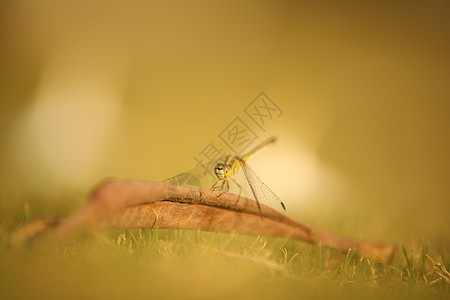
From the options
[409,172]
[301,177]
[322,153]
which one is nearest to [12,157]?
[301,177]

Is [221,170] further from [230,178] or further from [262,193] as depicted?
[262,193]

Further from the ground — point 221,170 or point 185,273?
point 221,170

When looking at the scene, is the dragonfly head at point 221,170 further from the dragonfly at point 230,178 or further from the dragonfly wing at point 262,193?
the dragonfly wing at point 262,193

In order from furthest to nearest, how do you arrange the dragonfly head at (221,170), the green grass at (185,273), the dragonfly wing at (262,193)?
the dragonfly head at (221,170) → the dragonfly wing at (262,193) → the green grass at (185,273)

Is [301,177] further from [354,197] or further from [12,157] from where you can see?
[12,157]

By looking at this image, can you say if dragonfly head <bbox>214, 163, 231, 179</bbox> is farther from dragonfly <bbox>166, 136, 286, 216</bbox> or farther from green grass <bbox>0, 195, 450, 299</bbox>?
green grass <bbox>0, 195, 450, 299</bbox>

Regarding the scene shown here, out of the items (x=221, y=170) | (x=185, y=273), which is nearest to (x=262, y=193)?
(x=221, y=170)

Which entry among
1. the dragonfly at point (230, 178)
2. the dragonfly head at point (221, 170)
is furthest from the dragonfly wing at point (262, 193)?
the dragonfly head at point (221, 170)
